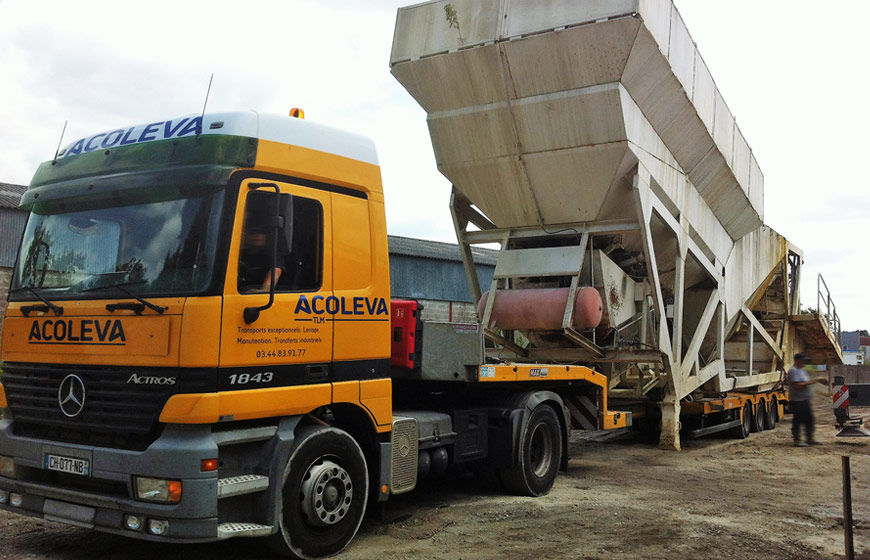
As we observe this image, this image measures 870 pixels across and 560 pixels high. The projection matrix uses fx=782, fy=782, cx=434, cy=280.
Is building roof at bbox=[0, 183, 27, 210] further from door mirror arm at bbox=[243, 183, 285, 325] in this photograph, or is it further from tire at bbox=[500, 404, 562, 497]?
door mirror arm at bbox=[243, 183, 285, 325]

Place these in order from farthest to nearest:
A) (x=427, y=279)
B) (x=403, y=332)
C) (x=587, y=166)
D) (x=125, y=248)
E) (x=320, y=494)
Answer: (x=427, y=279), (x=587, y=166), (x=403, y=332), (x=320, y=494), (x=125, y=248)

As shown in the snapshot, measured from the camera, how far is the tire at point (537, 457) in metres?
7.52

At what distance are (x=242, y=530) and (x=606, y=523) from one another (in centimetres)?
310

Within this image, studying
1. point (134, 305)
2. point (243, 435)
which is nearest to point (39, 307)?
point (134, 305)

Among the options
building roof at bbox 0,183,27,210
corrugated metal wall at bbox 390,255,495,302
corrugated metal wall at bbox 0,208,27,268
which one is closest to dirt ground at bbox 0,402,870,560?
corrugated metal wall at bbox 0,208,27,268

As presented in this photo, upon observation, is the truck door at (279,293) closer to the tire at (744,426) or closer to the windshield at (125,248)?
the windshield at (125,248)

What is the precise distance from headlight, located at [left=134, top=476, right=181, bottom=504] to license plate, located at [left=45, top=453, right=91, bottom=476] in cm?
44

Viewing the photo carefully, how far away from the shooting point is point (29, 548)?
544 centimetres

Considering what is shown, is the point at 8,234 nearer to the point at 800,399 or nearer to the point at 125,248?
the point at 125,248

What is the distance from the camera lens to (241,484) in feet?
15.7

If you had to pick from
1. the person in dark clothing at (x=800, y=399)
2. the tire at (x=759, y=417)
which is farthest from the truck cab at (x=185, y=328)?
the tire at (x=759, y=417)

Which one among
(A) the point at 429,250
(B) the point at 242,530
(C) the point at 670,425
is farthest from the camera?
(A) the point at 429,250

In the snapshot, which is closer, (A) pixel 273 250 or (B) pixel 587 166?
(A) pixel 273 250

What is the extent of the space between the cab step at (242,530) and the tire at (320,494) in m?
Answer: 0.13
